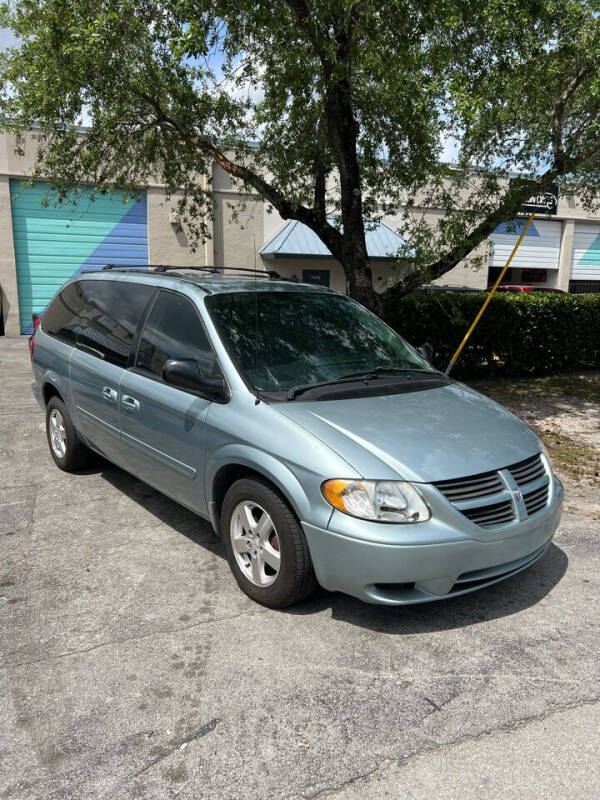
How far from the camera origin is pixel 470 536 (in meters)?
3.12

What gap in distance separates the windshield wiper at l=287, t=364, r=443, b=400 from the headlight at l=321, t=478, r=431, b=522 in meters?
0.74

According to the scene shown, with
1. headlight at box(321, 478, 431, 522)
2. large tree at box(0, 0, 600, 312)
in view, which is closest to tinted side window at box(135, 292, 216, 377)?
headlight at box(321, 478, 431, 522)

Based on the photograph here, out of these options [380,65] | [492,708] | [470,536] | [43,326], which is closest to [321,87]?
[380,65]

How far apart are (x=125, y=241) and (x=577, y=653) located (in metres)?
17.9

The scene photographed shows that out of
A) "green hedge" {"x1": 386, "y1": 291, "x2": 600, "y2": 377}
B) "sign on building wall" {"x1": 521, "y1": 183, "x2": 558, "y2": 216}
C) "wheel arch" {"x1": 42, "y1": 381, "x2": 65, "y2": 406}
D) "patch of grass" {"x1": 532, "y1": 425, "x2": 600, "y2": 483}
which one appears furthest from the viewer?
"green hedge" {"x1": 386, "y1": 291, "x2": 600, "y2": 377}

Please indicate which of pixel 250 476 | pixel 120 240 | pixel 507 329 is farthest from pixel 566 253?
pixel 250 476

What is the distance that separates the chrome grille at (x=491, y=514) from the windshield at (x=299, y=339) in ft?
4.02

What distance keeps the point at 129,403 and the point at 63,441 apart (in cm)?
167

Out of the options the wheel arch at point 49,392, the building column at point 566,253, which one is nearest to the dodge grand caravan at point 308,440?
the wheel arch at point 49,392

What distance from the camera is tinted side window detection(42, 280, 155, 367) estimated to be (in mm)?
4723

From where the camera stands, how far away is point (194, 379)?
3.72 m

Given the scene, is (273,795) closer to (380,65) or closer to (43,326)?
(43,326)

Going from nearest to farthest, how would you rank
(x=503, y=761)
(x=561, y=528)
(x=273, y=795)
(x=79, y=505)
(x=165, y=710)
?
(x=273, y=795) < (x=503, y=761) < (x=165, y=710) < (x=561, y=528) < (x=79, y=505)

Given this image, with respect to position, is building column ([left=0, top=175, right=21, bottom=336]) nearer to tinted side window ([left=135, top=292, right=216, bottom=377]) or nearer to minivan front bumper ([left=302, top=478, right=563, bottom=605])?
tinted side window ([left=135, top=292, right=216, bottom=377])
